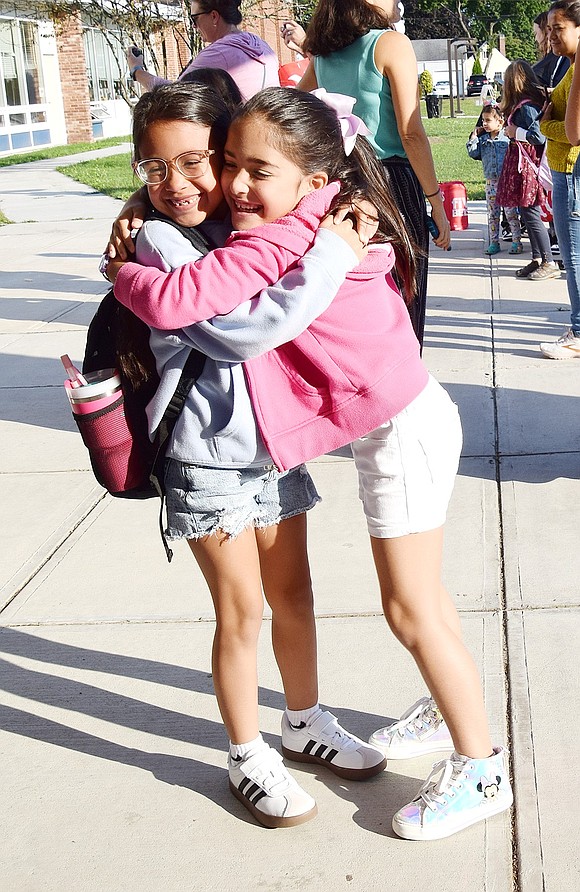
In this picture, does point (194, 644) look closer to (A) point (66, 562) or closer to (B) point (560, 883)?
(A) point (66, 562)

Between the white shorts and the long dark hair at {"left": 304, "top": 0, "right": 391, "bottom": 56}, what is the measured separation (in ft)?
7.75

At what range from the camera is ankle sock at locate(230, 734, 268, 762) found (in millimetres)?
2523

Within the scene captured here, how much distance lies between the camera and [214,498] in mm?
2320

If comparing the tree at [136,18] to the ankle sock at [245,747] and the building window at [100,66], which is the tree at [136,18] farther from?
the building window at [100,66]

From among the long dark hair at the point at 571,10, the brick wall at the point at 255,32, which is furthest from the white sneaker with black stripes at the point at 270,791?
the brick wall at the point at 255,32

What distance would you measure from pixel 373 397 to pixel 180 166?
619 mm

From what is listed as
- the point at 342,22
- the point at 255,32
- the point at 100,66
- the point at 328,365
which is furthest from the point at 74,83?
the point at 328,365

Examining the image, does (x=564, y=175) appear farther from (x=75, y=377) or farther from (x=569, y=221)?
(x=75, y=377)

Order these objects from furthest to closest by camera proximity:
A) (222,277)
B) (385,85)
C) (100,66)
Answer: (100,66)
(385,85)
(222,277)

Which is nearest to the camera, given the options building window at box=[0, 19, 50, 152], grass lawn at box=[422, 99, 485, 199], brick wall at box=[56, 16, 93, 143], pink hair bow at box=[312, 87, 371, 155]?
pink hair bow at box=[312, 87, 371, 155]

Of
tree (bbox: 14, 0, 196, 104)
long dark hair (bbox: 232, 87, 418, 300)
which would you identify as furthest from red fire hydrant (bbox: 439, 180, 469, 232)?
long dark hair (bbox: 232, 87, 418, 300)

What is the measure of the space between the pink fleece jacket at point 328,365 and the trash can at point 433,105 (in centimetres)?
3553

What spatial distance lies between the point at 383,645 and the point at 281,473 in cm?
105

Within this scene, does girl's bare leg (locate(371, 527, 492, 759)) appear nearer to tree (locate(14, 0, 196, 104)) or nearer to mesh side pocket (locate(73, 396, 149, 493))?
mesh side pocket (locate(73, 396, 149, 493))
